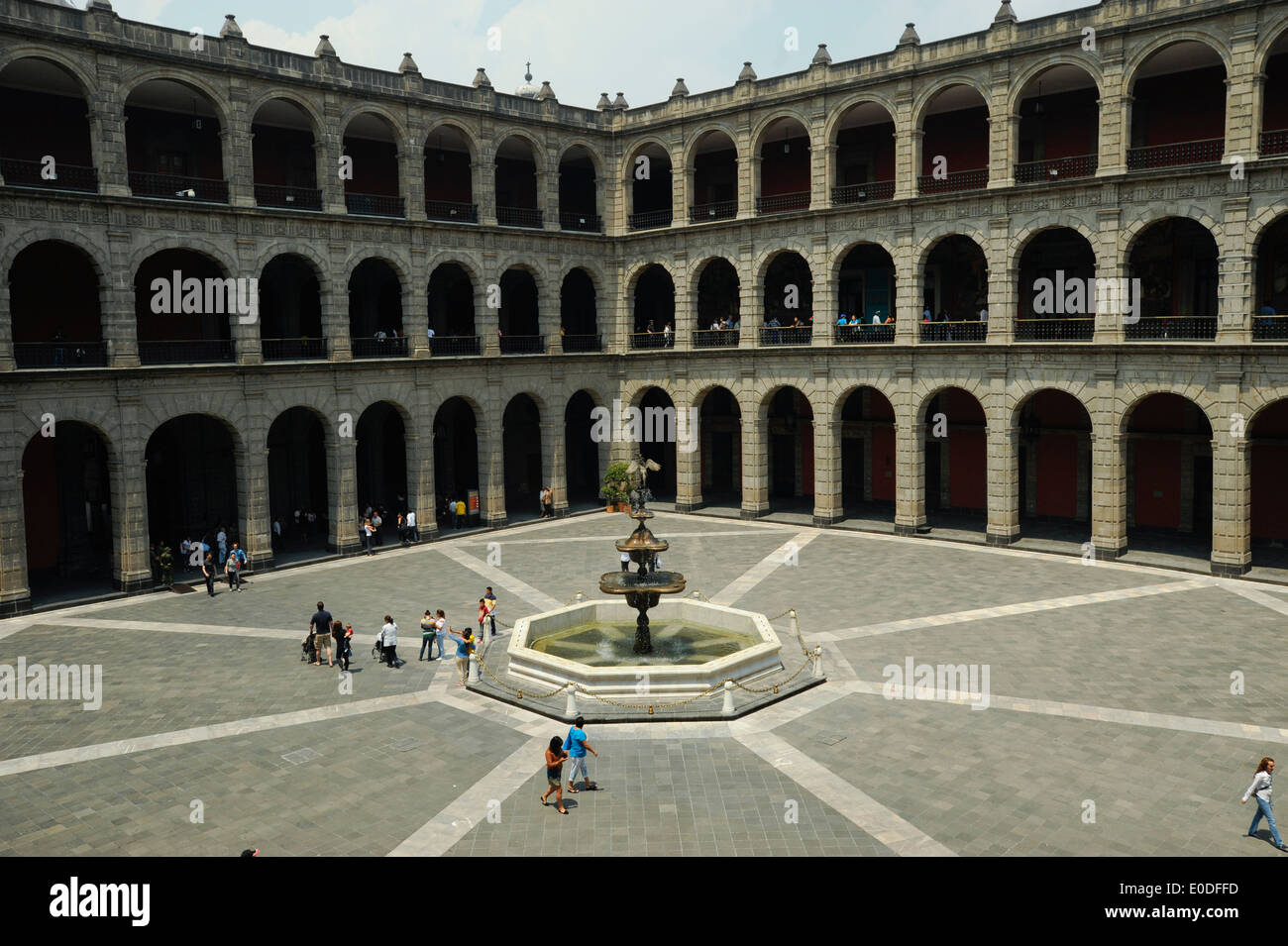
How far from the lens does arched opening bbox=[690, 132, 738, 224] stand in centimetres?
4272

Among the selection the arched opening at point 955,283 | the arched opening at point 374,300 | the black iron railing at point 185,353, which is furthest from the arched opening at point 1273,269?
the black iron railing at point 185,353

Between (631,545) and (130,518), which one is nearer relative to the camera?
(631,545)

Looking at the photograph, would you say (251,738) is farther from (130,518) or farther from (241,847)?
(130,518)

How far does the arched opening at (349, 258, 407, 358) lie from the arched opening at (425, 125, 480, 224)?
2.99m

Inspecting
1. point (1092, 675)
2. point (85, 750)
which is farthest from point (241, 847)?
point (1092, 675)

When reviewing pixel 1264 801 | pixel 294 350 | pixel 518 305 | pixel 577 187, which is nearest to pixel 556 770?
pixel 1264 801

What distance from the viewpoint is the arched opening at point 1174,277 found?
1251 inches

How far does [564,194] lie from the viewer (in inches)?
1810

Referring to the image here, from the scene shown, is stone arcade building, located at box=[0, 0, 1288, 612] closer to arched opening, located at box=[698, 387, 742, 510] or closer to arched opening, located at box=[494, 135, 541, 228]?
arched opening, located at box=[494, 135, 541, 228]

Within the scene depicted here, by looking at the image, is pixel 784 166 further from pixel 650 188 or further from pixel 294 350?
pixel 294 350

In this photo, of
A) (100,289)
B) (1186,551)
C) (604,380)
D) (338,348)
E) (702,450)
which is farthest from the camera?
(702,450)

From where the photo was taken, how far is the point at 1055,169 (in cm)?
3378

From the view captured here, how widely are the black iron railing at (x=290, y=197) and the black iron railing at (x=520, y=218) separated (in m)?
7.89

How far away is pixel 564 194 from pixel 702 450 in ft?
44.0
